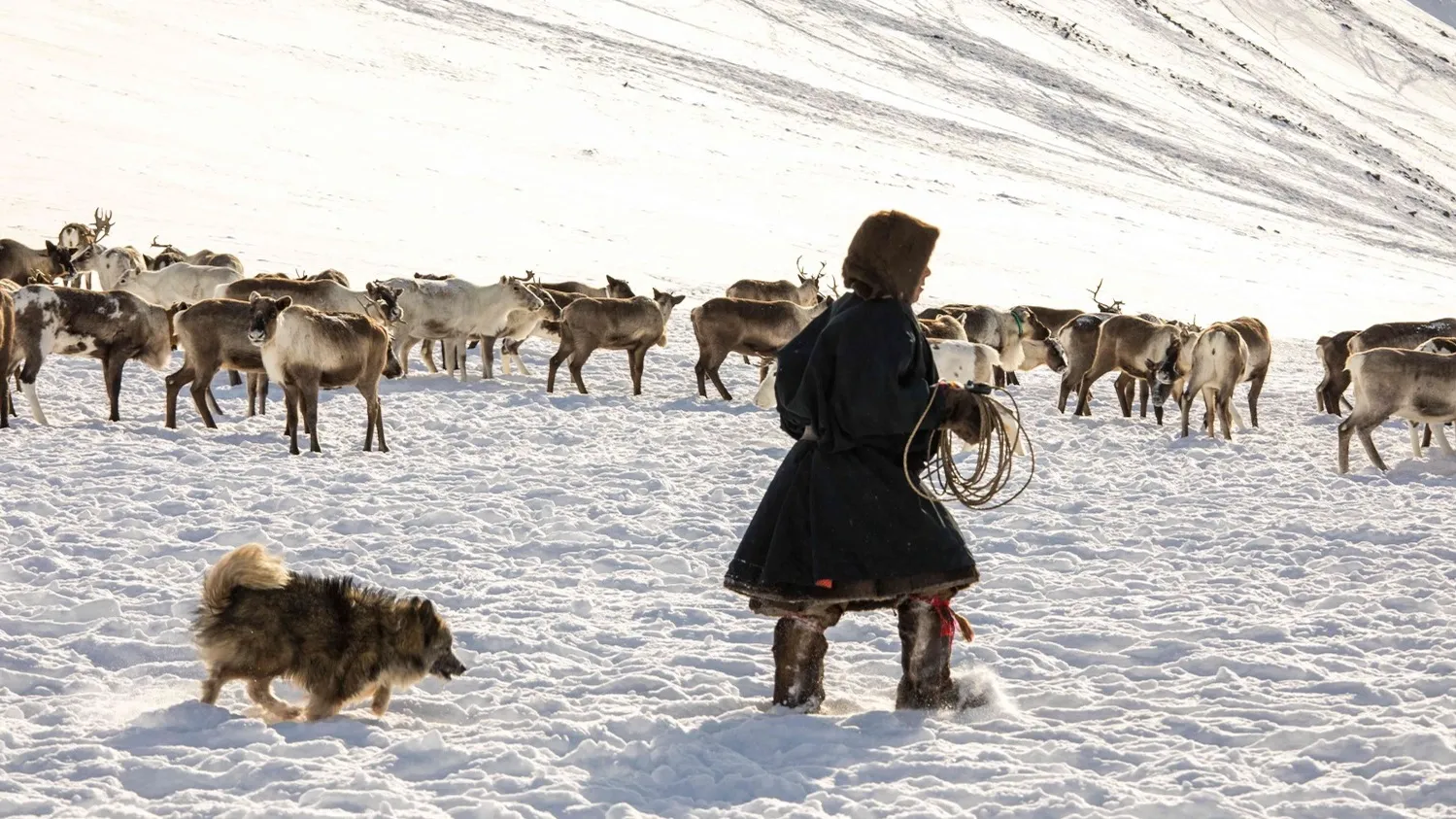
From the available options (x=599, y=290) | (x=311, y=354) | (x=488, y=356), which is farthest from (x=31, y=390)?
(x=599, y=290)

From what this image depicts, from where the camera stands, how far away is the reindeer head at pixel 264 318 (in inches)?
446

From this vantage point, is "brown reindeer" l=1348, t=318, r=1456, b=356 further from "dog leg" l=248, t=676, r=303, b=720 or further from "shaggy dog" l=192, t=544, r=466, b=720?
"dog leg" l=248, t=676, r=303, b=720

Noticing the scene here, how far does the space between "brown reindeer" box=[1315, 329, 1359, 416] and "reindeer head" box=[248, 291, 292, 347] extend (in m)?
11.2

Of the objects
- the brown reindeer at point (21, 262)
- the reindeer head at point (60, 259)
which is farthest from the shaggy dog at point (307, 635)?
the brown reindeer at point (21, 262)

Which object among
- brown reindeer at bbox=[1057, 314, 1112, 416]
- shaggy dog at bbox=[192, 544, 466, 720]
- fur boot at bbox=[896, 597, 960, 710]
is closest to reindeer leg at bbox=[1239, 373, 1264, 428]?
brown reindeer at bbox=[1057, 314, 1112, 416]

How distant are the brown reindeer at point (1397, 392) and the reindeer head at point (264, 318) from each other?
8.72m

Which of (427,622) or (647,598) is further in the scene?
(647,598)

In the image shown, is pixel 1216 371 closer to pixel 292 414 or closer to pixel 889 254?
pixel 292 414

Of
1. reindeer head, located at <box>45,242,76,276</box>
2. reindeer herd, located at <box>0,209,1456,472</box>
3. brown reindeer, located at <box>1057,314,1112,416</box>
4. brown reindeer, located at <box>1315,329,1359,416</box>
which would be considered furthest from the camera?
reindeer head, located at <box>45,242,76,276</box>

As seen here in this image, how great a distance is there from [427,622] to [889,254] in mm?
2175

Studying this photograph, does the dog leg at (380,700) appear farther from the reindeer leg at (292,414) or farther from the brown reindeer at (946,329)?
the brown reindeer at (946,329)

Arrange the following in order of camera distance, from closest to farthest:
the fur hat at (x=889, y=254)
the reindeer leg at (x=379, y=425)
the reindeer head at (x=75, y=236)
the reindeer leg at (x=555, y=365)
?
the fur hat at (x=889, y=254), the reindeer leg at (x=379, y=425), the reindeer leg at (x=555, y=365), the reindeer head at (x=75, y=236)

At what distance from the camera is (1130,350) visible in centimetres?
1553

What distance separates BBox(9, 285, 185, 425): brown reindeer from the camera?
1234cm
